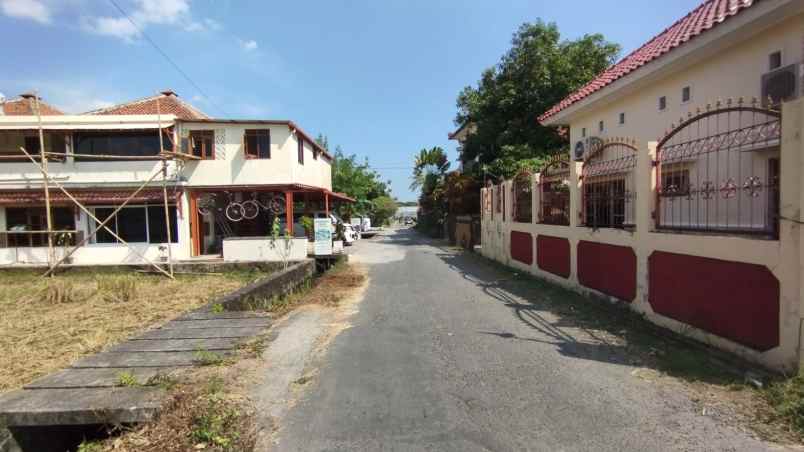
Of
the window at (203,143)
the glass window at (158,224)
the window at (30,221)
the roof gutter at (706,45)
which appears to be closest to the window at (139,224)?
the glass window at (158,224)

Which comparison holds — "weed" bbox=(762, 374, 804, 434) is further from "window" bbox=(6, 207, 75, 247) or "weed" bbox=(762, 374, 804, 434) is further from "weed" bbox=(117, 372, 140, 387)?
"window" bbox=(6, 207, 75, 247)

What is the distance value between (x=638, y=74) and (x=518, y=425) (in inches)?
312

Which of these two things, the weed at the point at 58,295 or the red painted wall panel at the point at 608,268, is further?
the weed at the point at 58,295

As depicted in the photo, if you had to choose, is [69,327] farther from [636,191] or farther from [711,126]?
[711,126]

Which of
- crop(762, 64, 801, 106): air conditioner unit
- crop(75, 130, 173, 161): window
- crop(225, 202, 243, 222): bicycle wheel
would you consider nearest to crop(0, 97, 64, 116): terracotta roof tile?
crop(75, 130, 173, 161): window

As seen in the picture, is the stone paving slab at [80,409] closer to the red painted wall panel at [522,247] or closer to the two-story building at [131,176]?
the red painted wall panel at [522,247]

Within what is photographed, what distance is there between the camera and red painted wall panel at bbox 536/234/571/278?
26.1ft

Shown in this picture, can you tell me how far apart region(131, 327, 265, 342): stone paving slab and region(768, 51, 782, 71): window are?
8539mm

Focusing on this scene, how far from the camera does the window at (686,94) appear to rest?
24.8ft

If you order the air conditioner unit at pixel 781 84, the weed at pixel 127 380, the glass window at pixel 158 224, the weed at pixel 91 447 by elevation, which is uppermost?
the air conditioner unit at pixel 781 84

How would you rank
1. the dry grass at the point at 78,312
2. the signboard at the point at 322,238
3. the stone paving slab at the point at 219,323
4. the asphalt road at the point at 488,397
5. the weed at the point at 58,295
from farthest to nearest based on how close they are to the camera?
1. the signboard at the point at 322,238
2. the weed at the point at 58,295
3. the stone paving slab at the point at 219,323
4. the dry grass at the point at 78,312
5. the asphalt road at the point at 488,397

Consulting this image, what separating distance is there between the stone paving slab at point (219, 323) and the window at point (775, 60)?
8.53 m

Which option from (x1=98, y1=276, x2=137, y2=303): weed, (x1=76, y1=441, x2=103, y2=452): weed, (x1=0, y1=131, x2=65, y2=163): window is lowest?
(x1=76, y1=441, x2=103, y2=452): weed

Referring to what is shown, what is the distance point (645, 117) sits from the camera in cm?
883
